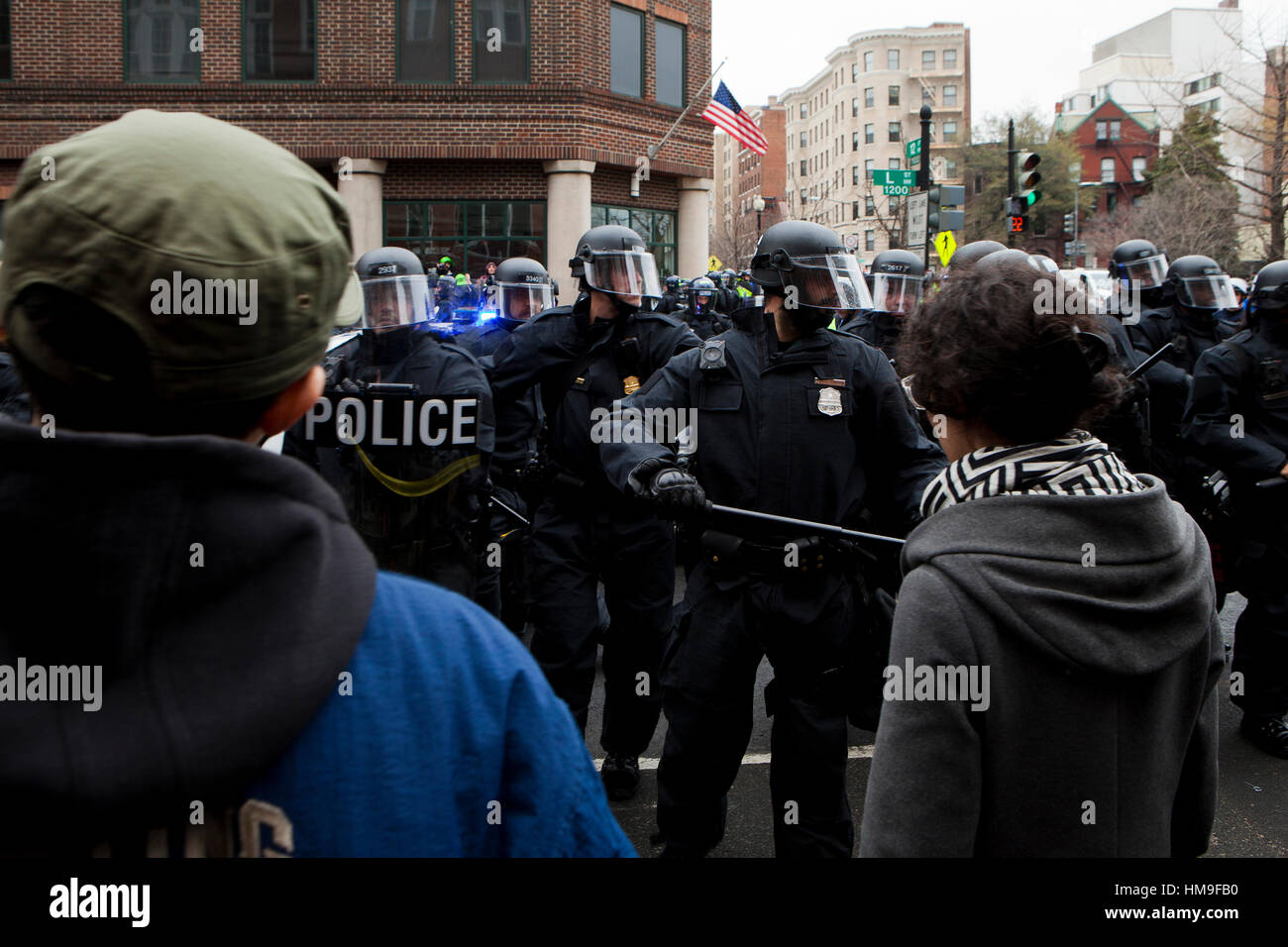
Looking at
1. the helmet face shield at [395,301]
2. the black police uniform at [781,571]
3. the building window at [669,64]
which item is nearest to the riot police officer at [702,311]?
the helmet face shield at [395,301]

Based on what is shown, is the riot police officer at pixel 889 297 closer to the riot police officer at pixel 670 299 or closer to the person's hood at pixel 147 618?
the riot police officer at pixel 670 299

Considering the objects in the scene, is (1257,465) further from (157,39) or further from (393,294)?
(157,39)

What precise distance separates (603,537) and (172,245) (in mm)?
4017

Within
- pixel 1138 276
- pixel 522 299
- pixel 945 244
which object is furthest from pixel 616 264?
pixel 945 244

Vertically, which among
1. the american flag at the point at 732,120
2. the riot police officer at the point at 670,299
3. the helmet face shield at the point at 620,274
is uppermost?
the american flag at the point at 732,120

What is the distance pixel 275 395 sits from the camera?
1.07 metres

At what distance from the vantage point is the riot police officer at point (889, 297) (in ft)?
26.7

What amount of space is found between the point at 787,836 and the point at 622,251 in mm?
2830

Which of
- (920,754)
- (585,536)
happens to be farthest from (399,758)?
(585,536)

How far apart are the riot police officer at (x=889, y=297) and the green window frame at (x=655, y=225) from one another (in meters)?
17.1

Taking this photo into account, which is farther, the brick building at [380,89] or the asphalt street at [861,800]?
the brick building at [380,89]

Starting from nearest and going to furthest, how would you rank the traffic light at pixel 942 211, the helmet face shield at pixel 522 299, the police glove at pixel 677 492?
1. the police glove at pixel 677 492
2. the helmet face shield at pixel 522 299
3. the traffic light at pixel 942 211

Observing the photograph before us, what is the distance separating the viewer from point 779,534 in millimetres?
3590
